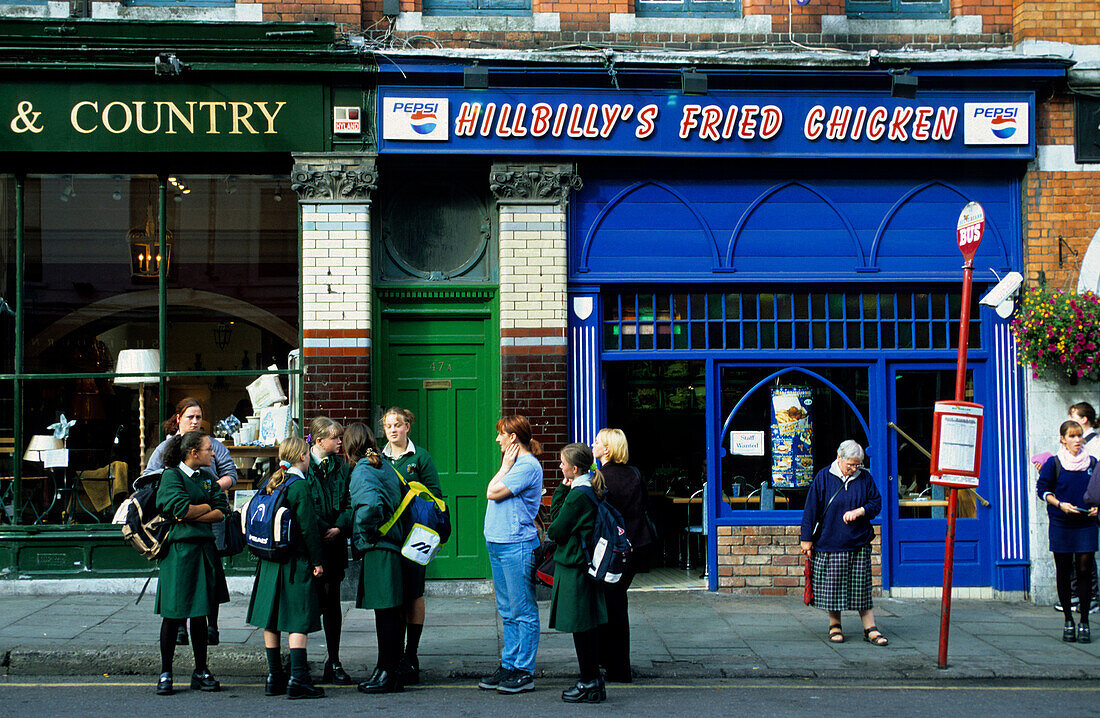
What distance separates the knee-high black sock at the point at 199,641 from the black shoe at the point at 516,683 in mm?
2039

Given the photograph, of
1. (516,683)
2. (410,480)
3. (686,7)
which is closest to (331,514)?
(410,480)

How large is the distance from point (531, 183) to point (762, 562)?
451cm

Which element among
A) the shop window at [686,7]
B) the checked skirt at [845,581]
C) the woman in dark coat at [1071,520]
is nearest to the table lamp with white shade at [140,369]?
the shop window at [686,7]

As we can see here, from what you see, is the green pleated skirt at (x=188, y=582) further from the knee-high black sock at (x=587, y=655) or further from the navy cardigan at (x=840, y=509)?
the navy cardigan at (x=840, y=509)

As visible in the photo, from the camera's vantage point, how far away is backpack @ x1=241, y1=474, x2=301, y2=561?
21.1 feet

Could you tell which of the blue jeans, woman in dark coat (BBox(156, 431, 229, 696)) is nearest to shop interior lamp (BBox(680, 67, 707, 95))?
the blue jeans

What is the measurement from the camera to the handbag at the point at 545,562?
22.4 ft

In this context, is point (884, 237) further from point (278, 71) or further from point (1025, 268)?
point (278, 71)

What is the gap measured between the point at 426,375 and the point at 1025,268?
20.8 feet

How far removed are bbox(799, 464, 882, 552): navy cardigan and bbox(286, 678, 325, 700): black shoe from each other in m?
4.08

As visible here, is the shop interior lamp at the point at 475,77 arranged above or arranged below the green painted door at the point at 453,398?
above

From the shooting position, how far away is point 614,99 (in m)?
10.1

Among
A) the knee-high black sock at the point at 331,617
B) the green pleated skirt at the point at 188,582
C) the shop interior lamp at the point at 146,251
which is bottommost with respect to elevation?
the knee-high black sock at the point at 331,617

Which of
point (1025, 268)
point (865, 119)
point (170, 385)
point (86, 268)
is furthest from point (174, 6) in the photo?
point (1025, 268)
